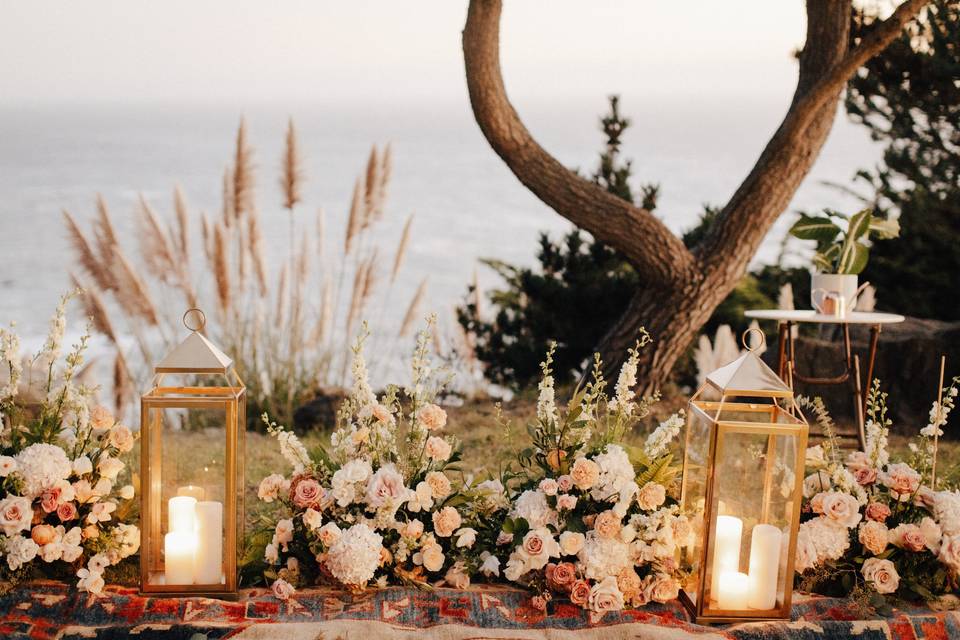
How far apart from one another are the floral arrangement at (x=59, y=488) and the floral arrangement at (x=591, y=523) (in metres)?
0.82

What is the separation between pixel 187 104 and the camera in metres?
30.6

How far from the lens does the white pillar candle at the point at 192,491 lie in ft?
6.49

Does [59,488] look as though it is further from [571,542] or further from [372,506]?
[571,542]

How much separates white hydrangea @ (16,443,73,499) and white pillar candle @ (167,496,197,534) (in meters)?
0.28

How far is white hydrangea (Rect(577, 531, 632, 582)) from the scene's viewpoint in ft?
6.57

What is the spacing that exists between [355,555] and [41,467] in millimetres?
716

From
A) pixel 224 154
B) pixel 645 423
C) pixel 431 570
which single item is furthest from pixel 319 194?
pixel 431 570

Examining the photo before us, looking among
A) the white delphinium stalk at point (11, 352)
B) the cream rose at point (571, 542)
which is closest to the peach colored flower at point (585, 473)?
the cream rose at point (571, 542)

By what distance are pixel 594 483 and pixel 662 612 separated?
1.02 feet

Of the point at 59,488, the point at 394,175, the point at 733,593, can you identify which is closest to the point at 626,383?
the point at 733,593

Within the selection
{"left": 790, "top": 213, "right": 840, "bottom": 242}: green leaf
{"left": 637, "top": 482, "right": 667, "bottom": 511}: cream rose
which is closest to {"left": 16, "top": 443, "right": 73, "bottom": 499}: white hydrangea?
{"left": 637, "top": 482, "right": 667, "bottom": 511}: cream rose

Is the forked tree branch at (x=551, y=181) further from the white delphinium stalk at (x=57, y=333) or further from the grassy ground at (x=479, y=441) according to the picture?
the white delphinium stalk at (x=57, y=333)

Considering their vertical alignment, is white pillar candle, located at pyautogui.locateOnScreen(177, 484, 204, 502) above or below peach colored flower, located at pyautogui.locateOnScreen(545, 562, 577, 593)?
above

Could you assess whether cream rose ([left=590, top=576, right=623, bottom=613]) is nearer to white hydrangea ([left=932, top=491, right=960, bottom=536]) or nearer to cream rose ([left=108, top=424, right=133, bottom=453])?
white hydrangea ([left=932, top=491, right=960, bottom=536])
